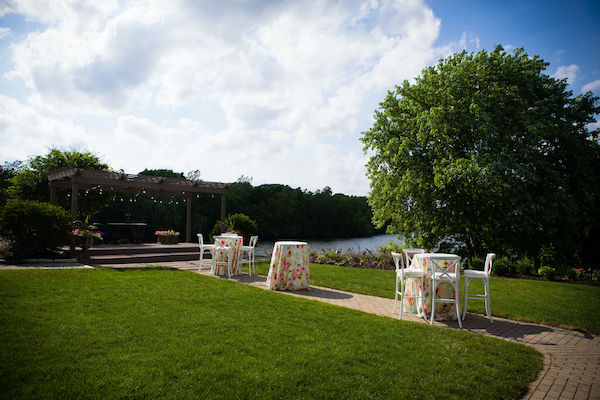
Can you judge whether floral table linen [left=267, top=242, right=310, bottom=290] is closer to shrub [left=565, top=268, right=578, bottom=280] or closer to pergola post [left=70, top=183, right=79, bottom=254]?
pergola post [left=70, top=183, right=79, bottom=254]

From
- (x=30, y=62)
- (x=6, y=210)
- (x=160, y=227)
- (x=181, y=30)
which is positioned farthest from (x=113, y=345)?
(x=160, y=227)

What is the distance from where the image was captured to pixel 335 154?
14508 millimetres

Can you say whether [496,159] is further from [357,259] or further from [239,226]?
[239,226]

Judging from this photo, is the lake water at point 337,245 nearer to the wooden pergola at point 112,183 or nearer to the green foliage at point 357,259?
the green foliage at point 357,259

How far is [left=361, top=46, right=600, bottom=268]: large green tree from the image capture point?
11.0m

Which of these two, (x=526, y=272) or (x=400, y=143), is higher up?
(x=400, y=143)

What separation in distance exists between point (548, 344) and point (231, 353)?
13.6 feet

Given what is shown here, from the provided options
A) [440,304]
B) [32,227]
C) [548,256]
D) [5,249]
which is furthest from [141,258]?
[548,256]

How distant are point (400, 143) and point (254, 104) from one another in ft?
18.7

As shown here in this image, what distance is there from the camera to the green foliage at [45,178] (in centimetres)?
1781

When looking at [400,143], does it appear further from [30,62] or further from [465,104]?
[30,62]

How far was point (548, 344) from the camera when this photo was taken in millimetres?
4605

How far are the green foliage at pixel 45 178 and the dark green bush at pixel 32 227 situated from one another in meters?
7.73

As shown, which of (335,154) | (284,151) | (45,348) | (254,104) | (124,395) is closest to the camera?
(124,395)
